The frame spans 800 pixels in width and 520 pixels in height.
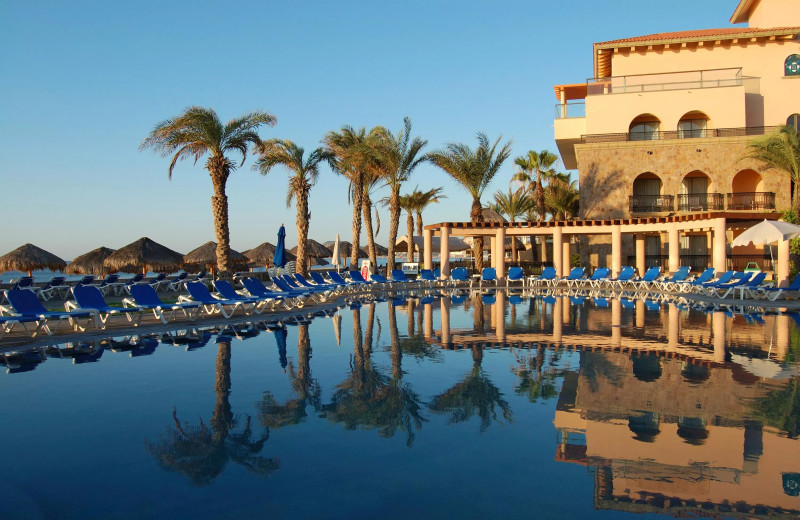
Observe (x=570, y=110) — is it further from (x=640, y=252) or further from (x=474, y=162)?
(x=640, y=252)

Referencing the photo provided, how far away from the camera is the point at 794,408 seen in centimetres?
539

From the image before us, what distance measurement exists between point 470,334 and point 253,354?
13.1ft

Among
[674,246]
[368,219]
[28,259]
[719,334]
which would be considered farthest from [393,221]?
[719,334]

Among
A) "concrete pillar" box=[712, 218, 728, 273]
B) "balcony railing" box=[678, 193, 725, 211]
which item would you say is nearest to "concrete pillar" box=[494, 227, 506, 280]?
"concrete pillar" box=[712, 218, 728, 273]

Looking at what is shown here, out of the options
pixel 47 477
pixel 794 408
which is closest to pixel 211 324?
pixel 47 477

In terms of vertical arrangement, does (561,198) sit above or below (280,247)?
above

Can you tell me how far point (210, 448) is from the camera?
452 cm

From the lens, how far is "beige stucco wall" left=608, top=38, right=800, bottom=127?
98.3 feet

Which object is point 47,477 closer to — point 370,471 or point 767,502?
point 370,471

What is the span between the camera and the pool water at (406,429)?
3586 millimetres

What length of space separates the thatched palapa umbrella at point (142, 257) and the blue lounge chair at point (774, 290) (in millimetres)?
23293

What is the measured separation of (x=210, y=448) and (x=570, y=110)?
2903 cm

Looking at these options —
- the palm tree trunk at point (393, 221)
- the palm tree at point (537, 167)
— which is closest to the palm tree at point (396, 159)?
the palm tree trunk at point (393, 221)

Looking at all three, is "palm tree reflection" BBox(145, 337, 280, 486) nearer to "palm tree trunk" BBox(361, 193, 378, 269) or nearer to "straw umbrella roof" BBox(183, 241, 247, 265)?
"palm tree trunk" BBox(361, 193, 378, 269)
